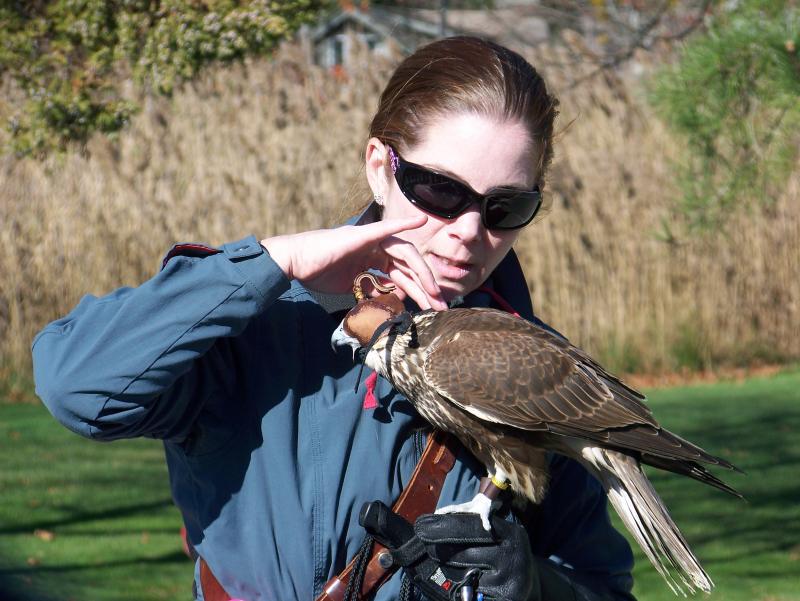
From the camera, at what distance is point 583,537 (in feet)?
7.68

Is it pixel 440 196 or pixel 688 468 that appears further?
pixel 688 468

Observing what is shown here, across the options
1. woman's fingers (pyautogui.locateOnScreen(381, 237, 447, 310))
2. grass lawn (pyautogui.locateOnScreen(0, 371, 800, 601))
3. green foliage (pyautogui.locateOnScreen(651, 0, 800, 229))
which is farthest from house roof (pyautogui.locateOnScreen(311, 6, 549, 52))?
woman's fingers (pyautogui.locateOnScreen(381, 237, 447, 310))

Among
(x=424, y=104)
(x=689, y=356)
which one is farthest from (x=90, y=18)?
(x=689, y=356)

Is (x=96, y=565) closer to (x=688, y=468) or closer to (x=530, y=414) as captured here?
(x=530, y=414)

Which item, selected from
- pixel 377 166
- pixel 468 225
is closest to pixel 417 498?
pixel 468 225

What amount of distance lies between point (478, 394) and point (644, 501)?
447 millimetres

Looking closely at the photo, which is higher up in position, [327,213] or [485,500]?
[485,500]

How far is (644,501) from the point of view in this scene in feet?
7.70

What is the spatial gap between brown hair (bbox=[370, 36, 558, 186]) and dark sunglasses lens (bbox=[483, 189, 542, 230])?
0.15 m

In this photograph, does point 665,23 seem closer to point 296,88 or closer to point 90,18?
point 296,88

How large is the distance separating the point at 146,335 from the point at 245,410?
0.33 meters

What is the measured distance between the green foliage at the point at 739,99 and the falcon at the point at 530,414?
138cm

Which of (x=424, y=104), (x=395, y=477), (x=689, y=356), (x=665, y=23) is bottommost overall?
(x=689, y=356)

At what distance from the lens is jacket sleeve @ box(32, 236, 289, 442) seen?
1.79 metres
